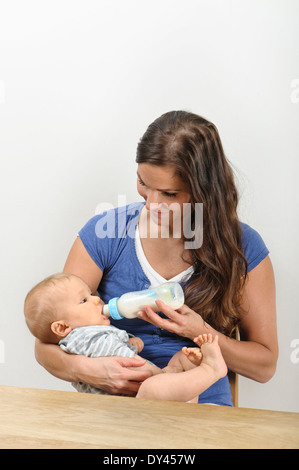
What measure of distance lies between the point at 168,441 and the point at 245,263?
0.81 m

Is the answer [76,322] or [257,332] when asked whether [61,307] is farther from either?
[257,332]

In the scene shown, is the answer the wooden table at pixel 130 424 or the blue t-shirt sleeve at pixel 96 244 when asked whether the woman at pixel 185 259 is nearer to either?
the blue t-shirt sleeve at pixel 96 244

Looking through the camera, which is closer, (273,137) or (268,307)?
(268,307)

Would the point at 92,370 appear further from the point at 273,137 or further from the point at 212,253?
the point at 273,137

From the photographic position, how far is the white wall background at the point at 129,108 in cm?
177

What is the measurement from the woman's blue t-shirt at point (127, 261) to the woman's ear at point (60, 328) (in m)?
0.28

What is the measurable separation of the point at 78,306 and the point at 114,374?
0.63 ft

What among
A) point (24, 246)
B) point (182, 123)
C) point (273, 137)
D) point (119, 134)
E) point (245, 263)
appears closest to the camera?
point (182, 123)

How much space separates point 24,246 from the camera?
6.84 ft

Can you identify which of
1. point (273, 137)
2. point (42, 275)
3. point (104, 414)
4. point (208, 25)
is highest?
→ point (208, 25)

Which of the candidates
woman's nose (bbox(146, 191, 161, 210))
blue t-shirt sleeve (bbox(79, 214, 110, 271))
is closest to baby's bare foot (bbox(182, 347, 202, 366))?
woman's nose (bbox(146, 191, 161, 210))

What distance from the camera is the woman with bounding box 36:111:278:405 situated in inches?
54.4

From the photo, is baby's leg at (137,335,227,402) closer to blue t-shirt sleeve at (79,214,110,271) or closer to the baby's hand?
the baby's hand

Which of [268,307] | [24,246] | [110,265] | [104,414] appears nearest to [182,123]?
[110,265]
